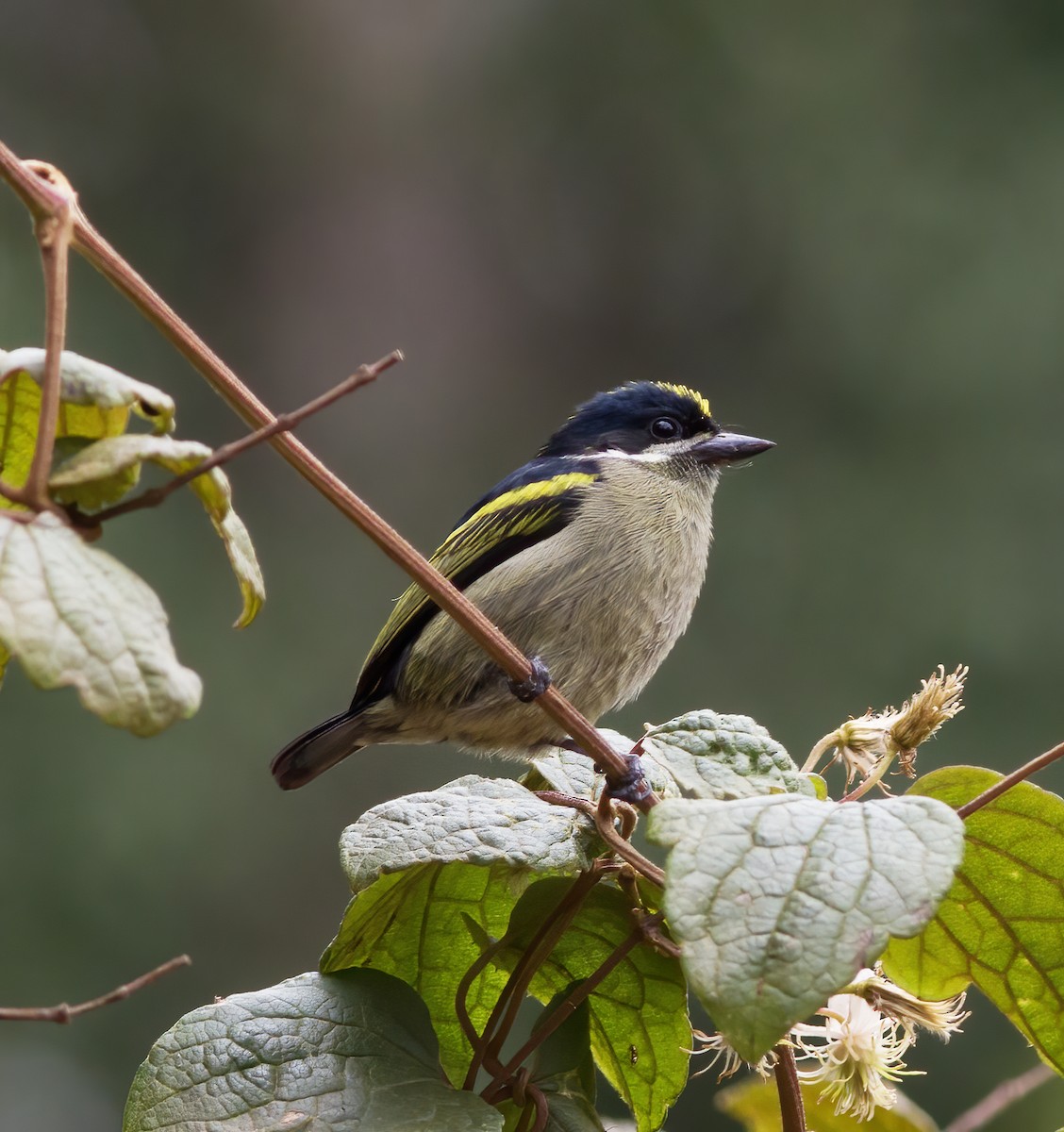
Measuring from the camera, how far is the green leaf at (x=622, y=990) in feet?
4.89

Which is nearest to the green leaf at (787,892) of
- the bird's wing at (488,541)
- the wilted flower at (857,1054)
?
the wilted flower at (857,1054)

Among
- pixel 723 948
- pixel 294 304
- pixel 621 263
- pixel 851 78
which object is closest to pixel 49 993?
pixel 294 304

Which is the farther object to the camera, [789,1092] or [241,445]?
[789,1092]

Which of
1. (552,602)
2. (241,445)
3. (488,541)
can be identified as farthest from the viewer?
(488,541)

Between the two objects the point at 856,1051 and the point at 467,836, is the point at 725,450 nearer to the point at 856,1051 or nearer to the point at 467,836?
the point at 856,1051

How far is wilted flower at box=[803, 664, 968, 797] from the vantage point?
61.4 inches

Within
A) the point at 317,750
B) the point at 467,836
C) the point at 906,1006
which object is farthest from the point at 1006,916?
the point at 317,750

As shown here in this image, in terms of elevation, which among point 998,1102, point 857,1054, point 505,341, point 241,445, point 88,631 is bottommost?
point 505,341

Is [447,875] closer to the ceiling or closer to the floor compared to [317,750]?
closer to the ceiling

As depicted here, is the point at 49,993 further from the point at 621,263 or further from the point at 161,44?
the point at 161,44

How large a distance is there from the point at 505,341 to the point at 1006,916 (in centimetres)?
1030

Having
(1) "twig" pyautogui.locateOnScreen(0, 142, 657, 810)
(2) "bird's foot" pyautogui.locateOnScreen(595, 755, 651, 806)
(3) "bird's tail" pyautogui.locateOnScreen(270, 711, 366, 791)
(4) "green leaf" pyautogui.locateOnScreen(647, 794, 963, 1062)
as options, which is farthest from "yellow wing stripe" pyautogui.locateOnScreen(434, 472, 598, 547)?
(4) "green leaf" pyautogui.locateOnScreen(647, 794, 963, 1062)

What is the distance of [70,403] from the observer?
3.98 feet

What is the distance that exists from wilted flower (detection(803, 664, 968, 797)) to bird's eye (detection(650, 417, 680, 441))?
6.09 ft
